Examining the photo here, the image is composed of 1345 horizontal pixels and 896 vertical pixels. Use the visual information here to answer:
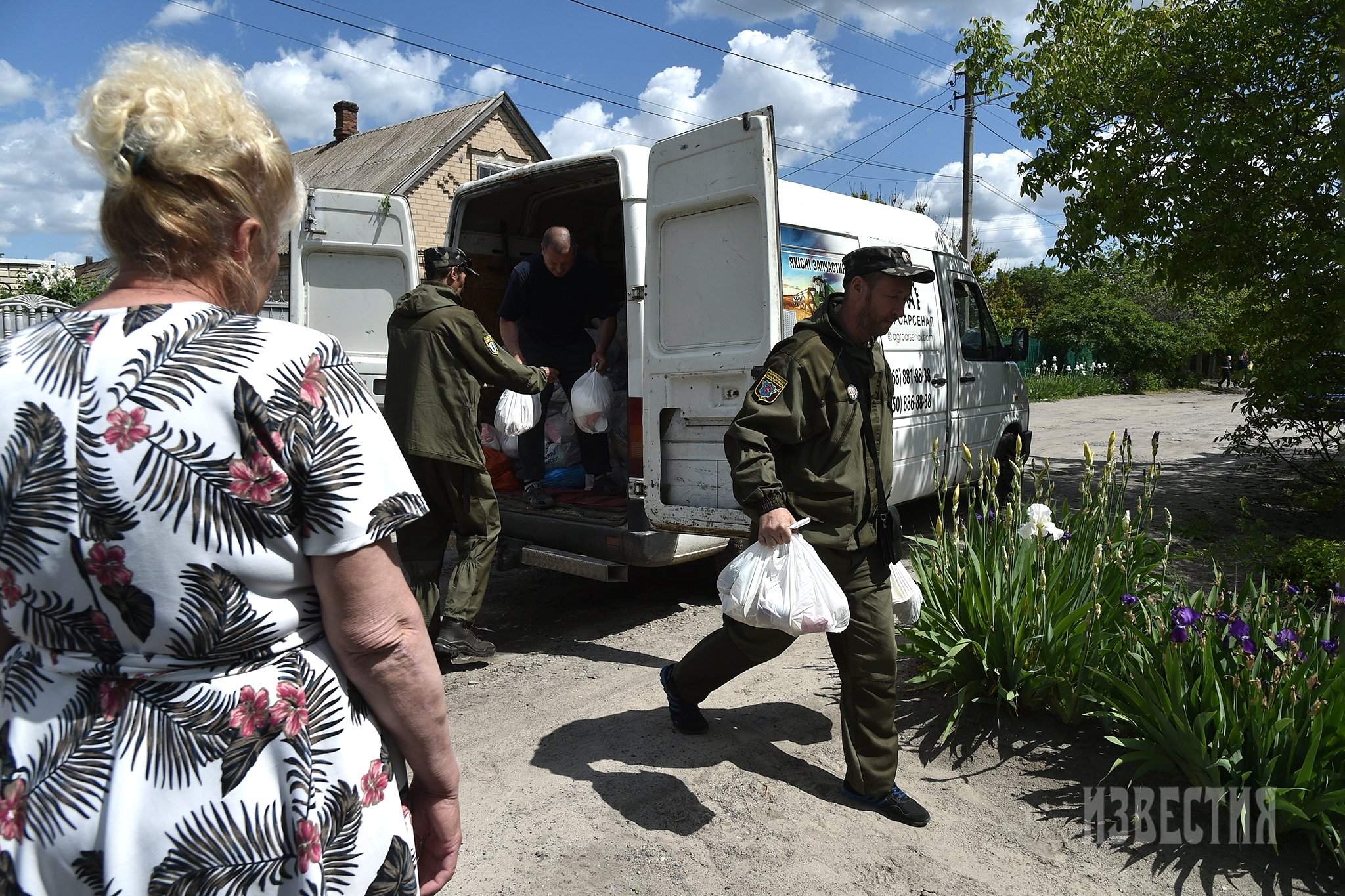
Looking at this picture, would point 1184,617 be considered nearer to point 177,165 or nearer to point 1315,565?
point 1315,565

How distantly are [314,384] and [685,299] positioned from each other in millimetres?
3798

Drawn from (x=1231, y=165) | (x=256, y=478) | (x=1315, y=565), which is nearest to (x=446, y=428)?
(x=256, y=478)

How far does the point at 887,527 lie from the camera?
3.38 meters

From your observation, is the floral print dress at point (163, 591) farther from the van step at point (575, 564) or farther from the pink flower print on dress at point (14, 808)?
the van step at point (575, 564)

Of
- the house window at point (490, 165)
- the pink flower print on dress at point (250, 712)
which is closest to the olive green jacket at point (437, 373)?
the pink flower print on dress at point (250, 712)

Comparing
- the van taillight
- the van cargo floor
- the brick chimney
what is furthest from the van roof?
the brick chimney

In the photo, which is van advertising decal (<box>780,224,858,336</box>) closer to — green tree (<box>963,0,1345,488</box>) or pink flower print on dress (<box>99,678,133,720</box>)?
green tree (<box>963,0,1345,488</box>)

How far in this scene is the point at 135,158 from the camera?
1.31 m

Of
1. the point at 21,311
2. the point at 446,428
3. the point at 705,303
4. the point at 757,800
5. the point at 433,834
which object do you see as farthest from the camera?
the point at 21,311

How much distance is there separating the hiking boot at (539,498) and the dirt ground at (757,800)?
100cm

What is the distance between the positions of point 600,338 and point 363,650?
4.88 m

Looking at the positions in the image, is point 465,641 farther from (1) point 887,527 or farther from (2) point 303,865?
(2) point 303,865

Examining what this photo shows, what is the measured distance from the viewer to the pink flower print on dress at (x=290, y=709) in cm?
127

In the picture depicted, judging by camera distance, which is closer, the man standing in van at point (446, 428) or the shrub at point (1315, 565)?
the man standing in van at point (446, 428)
